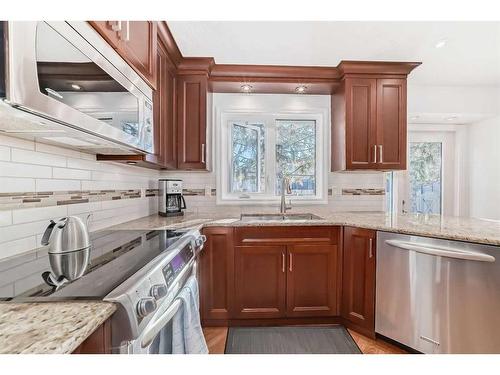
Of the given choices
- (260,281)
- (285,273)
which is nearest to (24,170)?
(260,281)

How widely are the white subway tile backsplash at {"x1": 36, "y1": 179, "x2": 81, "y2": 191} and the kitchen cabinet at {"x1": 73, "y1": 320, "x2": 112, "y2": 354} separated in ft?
2.97

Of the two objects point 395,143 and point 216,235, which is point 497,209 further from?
point 216,235

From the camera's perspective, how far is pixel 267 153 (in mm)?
2895

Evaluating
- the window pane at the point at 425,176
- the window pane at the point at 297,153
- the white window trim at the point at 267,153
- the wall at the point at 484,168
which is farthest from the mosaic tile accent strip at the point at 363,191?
the wall at the point at 484,168

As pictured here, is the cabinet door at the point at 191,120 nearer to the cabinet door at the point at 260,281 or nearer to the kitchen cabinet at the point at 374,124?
the cabinet door at the point at 260,281

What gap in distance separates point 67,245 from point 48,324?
667 millimetres

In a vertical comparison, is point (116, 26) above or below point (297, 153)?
above

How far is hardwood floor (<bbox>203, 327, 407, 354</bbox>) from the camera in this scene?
1774 mm

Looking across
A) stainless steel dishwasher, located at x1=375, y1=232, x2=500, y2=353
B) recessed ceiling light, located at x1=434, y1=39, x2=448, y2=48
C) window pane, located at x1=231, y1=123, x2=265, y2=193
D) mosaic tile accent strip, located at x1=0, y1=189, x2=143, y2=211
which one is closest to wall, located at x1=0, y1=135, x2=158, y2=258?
mosaic tile accent strip, located at x1=0, y1=189, x2=143, y2=211

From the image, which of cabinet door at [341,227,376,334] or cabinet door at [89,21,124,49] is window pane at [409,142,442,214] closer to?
cabinet door at [341,227,376,334]

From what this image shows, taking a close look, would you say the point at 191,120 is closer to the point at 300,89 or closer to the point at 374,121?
the point at 300,89

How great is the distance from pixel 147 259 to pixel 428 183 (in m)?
3.46

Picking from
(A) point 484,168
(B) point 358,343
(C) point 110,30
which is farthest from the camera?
Result: (A) point 484,168

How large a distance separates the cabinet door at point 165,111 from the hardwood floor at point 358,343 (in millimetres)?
1379
